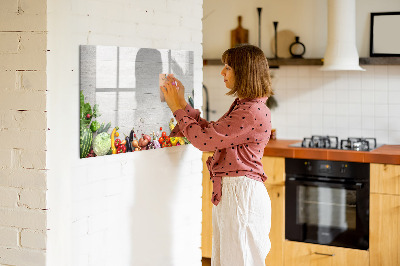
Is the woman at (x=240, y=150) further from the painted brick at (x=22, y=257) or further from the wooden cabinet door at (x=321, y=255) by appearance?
the wooden cabinet door at (x=321, y=255)

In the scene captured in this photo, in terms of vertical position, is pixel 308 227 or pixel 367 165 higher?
pixel 367 165

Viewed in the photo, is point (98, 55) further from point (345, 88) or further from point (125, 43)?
point (345, 88)

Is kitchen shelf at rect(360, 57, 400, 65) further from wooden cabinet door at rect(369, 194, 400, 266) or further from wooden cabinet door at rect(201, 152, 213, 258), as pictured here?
wooden cabinet door at rect(201, 152, 213, 258)

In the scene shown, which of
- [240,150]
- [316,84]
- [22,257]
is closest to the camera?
[22,257]

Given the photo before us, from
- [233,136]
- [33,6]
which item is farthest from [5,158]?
[233,136]

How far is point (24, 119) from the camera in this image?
243cm

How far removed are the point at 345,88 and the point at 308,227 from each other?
1195 millimetres

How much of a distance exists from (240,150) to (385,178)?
1639 millimetres

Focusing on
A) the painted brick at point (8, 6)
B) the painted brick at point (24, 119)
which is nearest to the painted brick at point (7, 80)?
the painted brick at point (24, 119)

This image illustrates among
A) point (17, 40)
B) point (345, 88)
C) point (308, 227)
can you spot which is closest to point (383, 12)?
point (345, 88)

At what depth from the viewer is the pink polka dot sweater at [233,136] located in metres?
2.76

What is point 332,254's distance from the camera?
4.33m

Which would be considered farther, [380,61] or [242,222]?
[380,61]

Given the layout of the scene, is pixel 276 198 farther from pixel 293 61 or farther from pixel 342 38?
pixel 342 38
